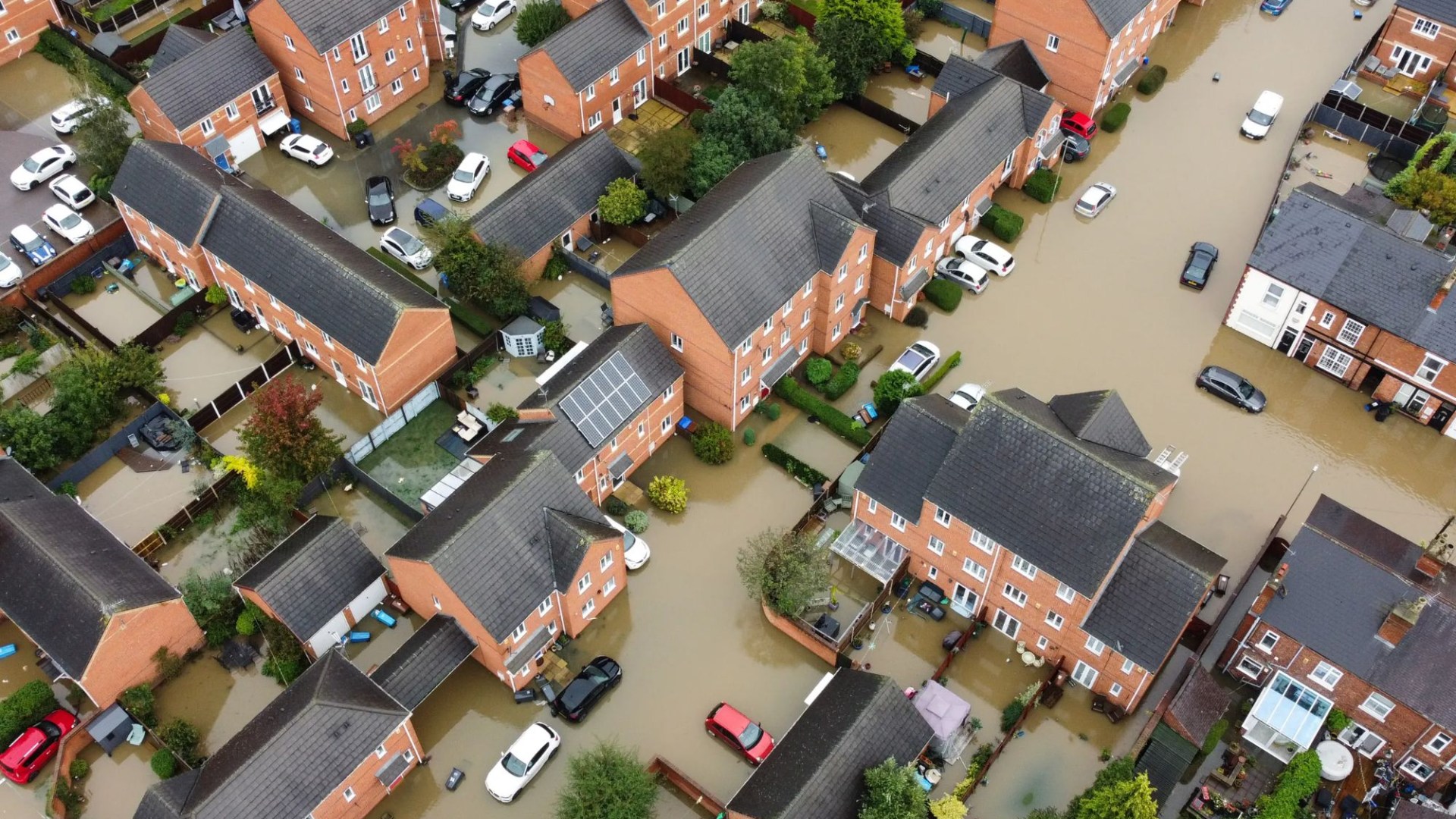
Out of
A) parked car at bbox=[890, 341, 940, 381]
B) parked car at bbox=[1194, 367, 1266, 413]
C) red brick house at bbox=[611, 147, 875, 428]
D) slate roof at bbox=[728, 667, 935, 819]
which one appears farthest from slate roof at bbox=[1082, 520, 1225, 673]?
red brick house at bbox=[611, 147, 875, 428]

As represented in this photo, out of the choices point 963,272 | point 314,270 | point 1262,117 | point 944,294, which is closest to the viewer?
point 314,270

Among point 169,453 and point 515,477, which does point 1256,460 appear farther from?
point 169,453

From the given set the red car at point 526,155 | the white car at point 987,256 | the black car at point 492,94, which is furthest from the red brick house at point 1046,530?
the black car at point 492,94

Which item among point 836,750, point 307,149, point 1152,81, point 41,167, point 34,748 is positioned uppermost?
point 1152,81

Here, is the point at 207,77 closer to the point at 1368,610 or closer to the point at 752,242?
the point at 752,242

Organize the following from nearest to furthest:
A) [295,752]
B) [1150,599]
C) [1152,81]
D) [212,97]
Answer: [295,752] → [1150,599] → [212,97] → [1152,81]

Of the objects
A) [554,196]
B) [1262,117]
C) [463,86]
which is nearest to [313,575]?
[554,196]

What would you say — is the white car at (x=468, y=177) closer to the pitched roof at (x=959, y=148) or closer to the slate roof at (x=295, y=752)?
the pitched roof at (x=959, y=148)

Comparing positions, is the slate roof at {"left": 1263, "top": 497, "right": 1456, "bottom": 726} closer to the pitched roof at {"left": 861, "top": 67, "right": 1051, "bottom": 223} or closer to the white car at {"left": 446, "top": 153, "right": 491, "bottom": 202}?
the pitched roof at {"left": 861, "top": 67, "right": 1051, "bottom": 223}
